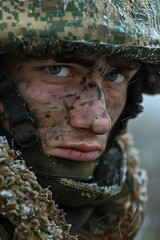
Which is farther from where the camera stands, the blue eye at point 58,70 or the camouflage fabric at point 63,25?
the blue eye at point 58,70

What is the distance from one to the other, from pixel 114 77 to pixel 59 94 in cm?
37

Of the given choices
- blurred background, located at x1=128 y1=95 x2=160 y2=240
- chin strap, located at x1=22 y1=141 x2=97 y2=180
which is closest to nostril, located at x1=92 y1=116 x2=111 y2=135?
chin strap, located at x1=22 y1=141 x2=97 y2=180

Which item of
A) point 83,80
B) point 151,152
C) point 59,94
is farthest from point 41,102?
point 151,152

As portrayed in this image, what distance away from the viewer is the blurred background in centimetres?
772

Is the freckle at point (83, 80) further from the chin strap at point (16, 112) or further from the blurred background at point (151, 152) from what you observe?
the blurred background at point (151, 152)

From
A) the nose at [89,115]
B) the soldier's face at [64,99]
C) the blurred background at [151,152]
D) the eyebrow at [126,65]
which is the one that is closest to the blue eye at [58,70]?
the soldier's face at [64,99]

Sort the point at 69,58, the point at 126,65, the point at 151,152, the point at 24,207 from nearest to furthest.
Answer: the point at 24,207, the point at 69,58, the point at 126,65, the point at 151,152

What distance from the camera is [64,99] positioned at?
3146 mm

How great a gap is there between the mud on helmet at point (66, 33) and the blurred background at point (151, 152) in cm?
411

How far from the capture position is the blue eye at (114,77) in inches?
131

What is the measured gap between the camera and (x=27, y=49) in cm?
296

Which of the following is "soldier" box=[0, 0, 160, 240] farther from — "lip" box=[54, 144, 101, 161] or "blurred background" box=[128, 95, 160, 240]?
"blurred background" box=[128, 95, 160, 240]

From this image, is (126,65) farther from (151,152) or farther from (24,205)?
(151,152)

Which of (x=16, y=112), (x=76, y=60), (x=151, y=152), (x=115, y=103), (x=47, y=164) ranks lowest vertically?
(x=151, y=152)
